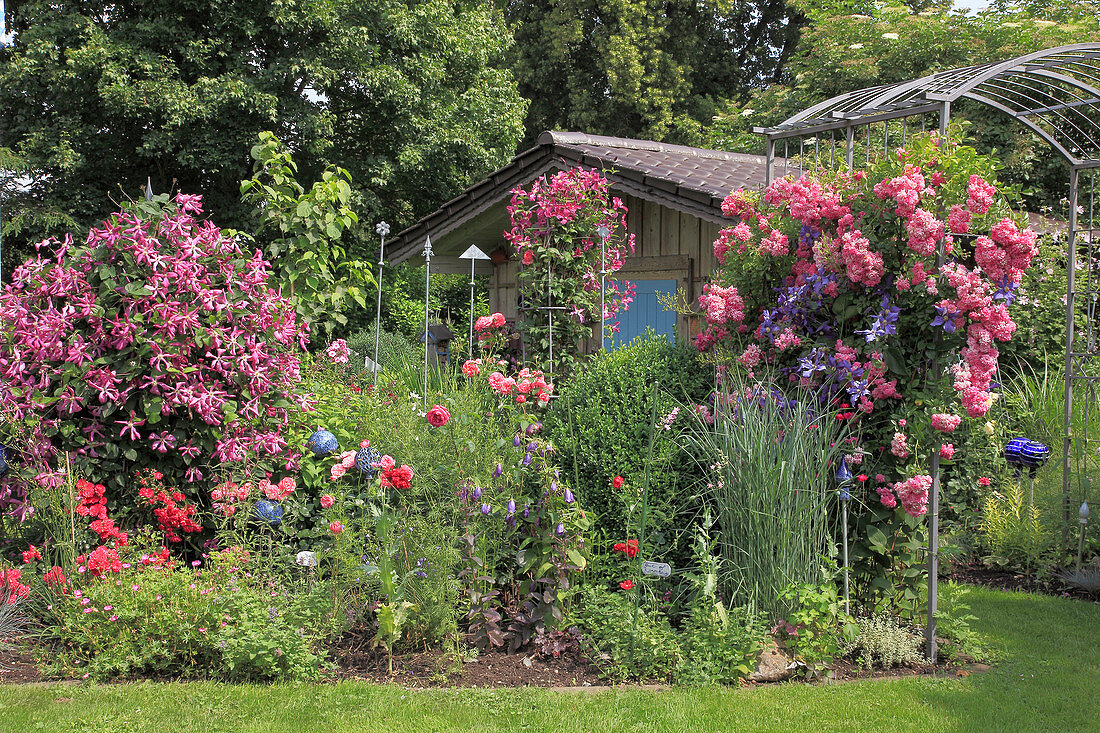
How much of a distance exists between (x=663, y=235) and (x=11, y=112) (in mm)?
12951

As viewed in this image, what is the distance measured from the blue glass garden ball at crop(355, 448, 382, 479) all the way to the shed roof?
9.51 feet

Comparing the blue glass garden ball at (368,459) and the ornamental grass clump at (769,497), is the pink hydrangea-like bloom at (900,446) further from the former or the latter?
the blue glass garden ball at (368,459)

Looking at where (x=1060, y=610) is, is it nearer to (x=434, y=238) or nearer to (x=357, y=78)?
(x=434, y=238)

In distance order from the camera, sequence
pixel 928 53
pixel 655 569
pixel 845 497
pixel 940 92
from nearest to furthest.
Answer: pixel 655 569
pixel 845 497
pixel 940 92
pixel 928 53

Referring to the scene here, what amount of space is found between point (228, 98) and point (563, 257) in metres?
10.4

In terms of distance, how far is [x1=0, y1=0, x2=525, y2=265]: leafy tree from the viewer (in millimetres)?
13906

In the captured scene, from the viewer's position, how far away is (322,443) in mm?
4754

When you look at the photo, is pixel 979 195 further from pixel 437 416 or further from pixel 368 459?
pixel 368 459

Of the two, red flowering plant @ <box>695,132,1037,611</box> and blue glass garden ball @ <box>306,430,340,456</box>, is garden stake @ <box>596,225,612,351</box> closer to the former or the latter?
red flowering plant @ <box>695,132,1037,611</box>

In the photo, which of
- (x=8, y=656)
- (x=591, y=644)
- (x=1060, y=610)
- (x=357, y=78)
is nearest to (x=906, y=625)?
(x=1060, y=610)

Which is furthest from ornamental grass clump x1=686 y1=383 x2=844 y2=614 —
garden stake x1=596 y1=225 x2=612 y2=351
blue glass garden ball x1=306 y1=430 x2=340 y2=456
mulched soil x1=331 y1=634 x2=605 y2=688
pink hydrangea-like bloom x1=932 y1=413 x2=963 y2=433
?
blue glass garden ball x1=306 y1=430 x2=340 y2=456

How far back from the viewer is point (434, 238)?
988 centimetres

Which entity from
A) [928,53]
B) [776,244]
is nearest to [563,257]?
[776,244]

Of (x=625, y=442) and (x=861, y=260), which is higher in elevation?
(x=861, y=260)
